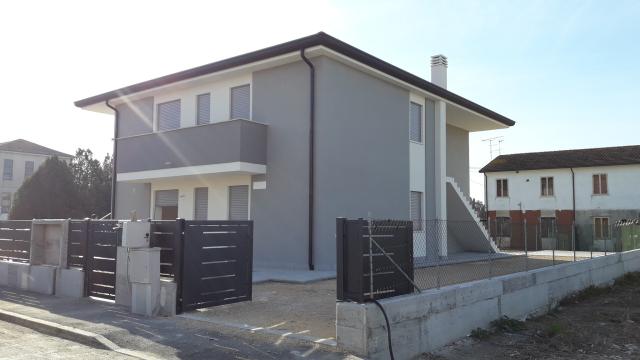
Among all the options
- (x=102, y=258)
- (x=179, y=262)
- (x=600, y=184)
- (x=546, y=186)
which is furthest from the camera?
(x=546, y=186)

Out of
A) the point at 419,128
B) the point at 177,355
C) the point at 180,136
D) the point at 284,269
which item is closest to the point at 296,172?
the point at 284,269

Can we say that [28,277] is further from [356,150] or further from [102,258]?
[356,150]

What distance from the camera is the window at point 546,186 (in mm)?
43031

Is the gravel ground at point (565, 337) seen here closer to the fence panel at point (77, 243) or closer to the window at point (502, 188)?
the fence panel at point (77, 243)

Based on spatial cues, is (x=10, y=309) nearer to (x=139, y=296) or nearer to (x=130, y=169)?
(x=139, y=296)

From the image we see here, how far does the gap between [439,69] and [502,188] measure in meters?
24.4

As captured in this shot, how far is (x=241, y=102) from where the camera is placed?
17.9m

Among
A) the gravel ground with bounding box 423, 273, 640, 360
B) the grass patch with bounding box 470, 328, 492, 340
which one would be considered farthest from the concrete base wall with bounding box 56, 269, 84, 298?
the grass patch with bounding box 470, 328, 492, 340

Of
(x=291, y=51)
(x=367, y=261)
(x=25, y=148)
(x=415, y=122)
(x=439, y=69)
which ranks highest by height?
(x=25, y=148)

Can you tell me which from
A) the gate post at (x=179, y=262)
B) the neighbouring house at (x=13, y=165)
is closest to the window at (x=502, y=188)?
the gate post at (x=179, y=262)

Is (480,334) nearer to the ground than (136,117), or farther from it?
nearer to the ground

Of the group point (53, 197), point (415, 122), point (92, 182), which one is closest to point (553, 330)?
point (415, 122)

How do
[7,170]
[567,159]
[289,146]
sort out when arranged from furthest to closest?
1. [7,170]
2. [567,159]
3. [289,146]

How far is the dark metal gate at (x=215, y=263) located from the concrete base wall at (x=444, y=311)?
3.34 metres
